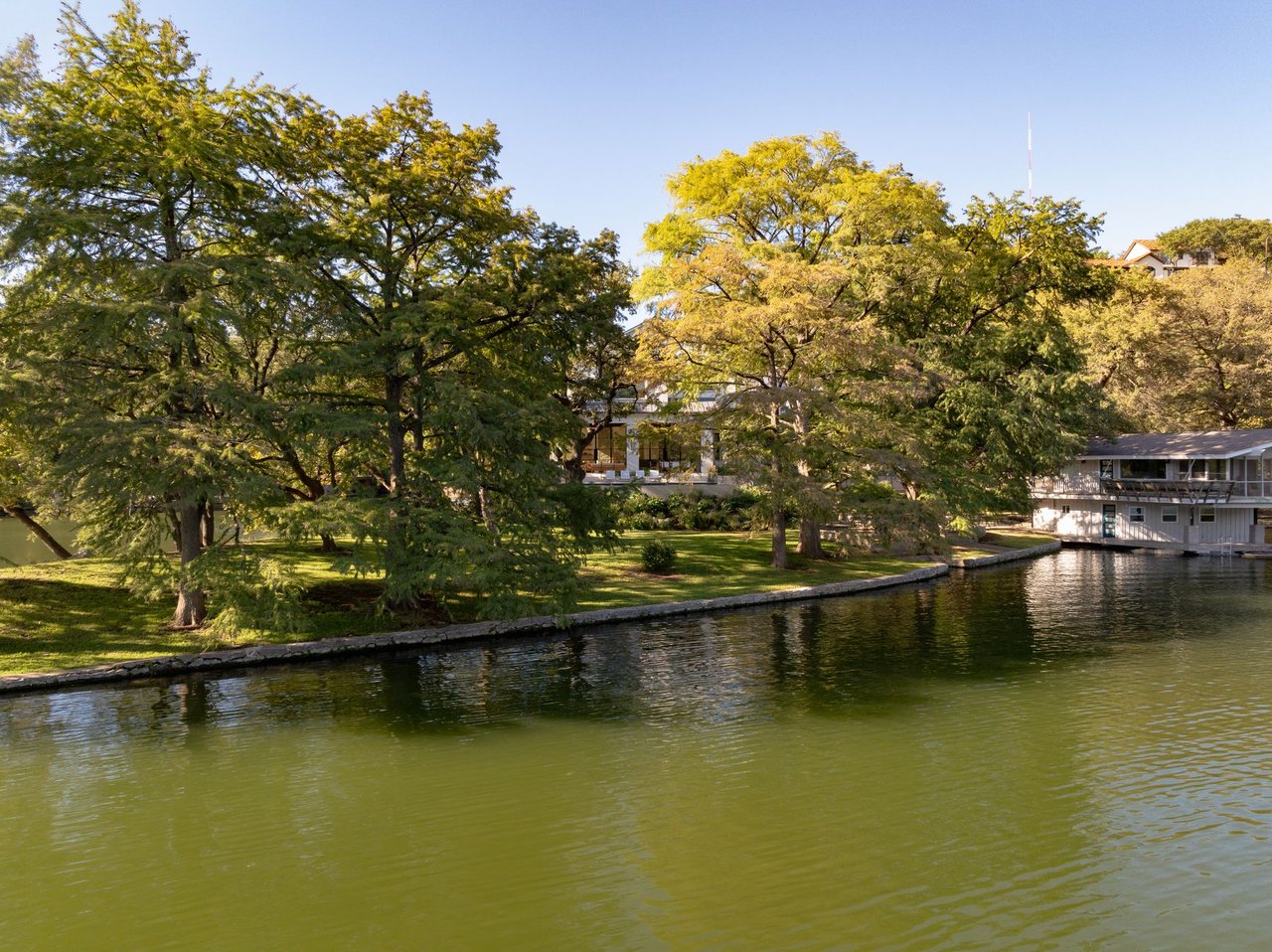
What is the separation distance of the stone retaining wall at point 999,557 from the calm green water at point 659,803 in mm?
16065

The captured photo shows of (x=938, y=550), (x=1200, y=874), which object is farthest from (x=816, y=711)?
(x=938, y=550)

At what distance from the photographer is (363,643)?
823 inches

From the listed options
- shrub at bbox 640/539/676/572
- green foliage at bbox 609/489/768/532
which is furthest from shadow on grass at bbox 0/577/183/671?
green foliage at bbox 609/489/768/532

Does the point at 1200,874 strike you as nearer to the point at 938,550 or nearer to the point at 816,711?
the point at 816,711

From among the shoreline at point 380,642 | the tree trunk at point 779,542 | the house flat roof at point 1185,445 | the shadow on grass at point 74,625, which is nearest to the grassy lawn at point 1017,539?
the house flat roof at point 1185,445

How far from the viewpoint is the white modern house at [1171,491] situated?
3994 centimetres

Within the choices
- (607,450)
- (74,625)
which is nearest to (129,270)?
(74,625)

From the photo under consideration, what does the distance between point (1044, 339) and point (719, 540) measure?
17989 millimetres

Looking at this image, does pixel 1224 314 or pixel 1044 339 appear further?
pixel 1224 314

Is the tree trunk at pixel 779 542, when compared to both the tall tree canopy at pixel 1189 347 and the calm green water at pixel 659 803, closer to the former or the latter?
the calm green water at pixel 659 803

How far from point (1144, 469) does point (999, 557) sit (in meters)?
11.7

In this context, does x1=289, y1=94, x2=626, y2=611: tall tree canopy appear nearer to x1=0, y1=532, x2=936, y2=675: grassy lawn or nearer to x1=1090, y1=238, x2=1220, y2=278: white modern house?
x1=0, y1=532, x2=936, y2=675: grassy lawn

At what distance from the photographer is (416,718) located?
1554 cm

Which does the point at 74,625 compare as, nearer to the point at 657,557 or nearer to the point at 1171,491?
the point at 657,557
